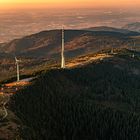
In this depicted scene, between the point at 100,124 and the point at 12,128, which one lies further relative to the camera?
the point at 100,124

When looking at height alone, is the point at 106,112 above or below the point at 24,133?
below

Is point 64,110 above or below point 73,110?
above

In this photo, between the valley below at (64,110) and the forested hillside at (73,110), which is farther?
the forested hillside at (73,110)

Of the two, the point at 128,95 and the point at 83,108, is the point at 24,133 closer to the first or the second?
the point at 83,108

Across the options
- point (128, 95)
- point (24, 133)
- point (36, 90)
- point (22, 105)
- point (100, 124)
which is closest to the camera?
point (24, 133)

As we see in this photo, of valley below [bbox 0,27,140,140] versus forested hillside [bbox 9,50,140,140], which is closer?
valley below [bbox 0,27,140,140]

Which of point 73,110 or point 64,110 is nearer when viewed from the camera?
point 64,110

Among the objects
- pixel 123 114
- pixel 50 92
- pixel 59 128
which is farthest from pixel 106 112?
pixel 59 128

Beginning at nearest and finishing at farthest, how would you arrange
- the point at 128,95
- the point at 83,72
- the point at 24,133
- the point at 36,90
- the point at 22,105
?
the point at 24,133, the point at 22,105, the point at 36,90, the point at 128,95, the point at 83,72
